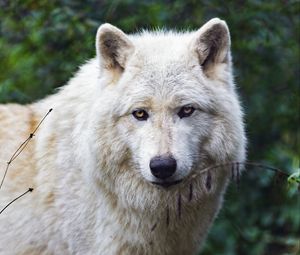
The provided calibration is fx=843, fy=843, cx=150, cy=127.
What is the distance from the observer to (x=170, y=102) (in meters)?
5.94

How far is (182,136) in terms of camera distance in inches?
232

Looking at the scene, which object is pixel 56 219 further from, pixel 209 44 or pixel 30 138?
pixel 209 44

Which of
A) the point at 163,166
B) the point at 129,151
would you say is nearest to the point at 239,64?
the point at 129,151

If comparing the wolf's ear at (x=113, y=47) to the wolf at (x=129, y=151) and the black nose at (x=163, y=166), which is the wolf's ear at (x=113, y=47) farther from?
the black nose at (x=163, y=166)

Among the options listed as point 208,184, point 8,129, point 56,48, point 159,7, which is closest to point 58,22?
point 56,48

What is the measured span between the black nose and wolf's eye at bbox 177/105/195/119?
43cm

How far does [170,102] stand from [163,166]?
52cm

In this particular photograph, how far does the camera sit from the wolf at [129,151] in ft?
19.7

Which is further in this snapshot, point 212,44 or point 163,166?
point 212,44

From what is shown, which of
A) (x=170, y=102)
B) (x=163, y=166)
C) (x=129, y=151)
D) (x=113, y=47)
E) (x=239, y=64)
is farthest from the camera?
(x=239, y=64)

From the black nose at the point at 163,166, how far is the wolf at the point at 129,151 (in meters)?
0.11

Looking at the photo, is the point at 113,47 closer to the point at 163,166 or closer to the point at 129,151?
the point at 129,151

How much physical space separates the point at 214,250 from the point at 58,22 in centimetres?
330

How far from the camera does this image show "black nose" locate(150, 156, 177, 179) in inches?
223
